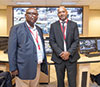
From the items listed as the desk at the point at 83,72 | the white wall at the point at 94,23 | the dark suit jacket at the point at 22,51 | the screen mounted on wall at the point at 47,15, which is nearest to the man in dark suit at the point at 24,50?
the dark suit jacket at the point at 22,51

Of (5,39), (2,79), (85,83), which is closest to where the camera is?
(2,79)

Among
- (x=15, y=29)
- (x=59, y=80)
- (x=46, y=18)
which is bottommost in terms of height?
(x=59, y=80)

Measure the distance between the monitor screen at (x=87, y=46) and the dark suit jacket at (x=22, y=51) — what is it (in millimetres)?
1552

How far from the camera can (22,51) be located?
1.50 metres

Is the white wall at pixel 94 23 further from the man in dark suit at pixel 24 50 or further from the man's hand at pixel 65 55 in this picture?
the man in dark suit at pixel 24 50

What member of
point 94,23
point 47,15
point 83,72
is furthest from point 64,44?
point 94,23

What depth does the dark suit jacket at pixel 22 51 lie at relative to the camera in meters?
1.47

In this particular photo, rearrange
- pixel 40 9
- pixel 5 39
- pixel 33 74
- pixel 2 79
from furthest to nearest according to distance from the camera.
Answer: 1. pixel 40 9
2. pixel 5 39
3. pixel 33 74
4. pixel 2 79

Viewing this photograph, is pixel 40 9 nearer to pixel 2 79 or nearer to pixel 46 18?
pixel 46 18

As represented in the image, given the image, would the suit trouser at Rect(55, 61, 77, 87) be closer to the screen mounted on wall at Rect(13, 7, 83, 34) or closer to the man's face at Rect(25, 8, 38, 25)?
the man's face at Rect(25, 8, 38, 25)

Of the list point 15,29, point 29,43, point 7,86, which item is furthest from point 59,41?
point 7,86

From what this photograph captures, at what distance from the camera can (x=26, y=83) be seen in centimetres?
166

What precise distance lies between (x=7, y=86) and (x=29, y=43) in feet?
1.82

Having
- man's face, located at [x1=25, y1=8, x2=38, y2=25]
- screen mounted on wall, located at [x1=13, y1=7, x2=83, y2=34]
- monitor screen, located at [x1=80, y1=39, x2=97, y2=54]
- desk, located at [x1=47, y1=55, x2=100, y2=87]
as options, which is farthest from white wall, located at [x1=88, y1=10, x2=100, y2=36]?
man's face, located at [x1=25, y1=8, x2=38, y2=25]
